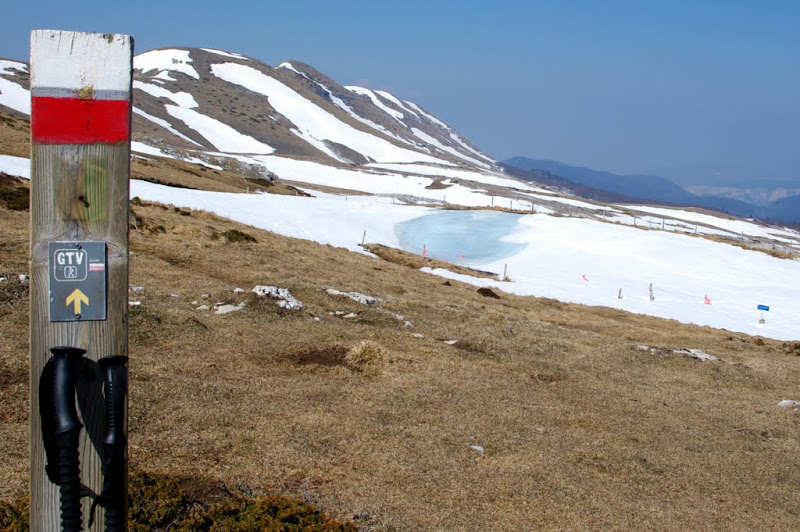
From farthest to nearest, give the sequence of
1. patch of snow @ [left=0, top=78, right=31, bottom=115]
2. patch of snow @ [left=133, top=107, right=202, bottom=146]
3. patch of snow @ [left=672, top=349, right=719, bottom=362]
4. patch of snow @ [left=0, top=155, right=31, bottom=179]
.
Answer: patch of snow @ [left=133, top=107, right=202, bottom=146] < patch of snow @ [left=0, top=78, right=31, bottom=115] < patch of snow @ [left=0, top=155, right=31, bottom=179] < patch of snow @ [left=672, top=349, right=719, bottom=362]

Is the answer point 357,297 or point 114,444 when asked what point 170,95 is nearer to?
point 357,297

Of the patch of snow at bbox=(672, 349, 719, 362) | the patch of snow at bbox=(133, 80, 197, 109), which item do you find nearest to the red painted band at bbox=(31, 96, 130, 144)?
the patch of snow at bbox=(672, 349, 719, 362)

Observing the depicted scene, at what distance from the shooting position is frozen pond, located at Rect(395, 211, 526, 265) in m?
52.6

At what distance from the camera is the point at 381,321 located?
63.4 ft

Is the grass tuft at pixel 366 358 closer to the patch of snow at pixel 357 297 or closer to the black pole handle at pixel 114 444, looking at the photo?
the patch of snow at pixel 357 297

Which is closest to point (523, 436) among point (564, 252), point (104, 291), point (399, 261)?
point (104, 291)

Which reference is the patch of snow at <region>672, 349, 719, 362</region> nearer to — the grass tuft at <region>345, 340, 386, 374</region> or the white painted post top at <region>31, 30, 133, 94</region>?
the grass tuft at <region>345, 340, 386, 374</region>

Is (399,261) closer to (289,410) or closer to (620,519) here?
(289,410)

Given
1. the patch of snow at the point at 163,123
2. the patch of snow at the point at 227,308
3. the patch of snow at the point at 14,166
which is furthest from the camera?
the patch of snow at the point at 163,123

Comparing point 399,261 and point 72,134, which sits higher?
point 72,134

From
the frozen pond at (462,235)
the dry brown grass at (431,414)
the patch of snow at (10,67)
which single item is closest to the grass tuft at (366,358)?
the dry brown grass at (431,414)

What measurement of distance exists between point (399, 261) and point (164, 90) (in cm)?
16427

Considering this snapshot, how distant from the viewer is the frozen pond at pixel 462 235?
52.6 metres

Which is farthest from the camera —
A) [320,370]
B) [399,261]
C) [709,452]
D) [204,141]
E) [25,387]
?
[204,141]
